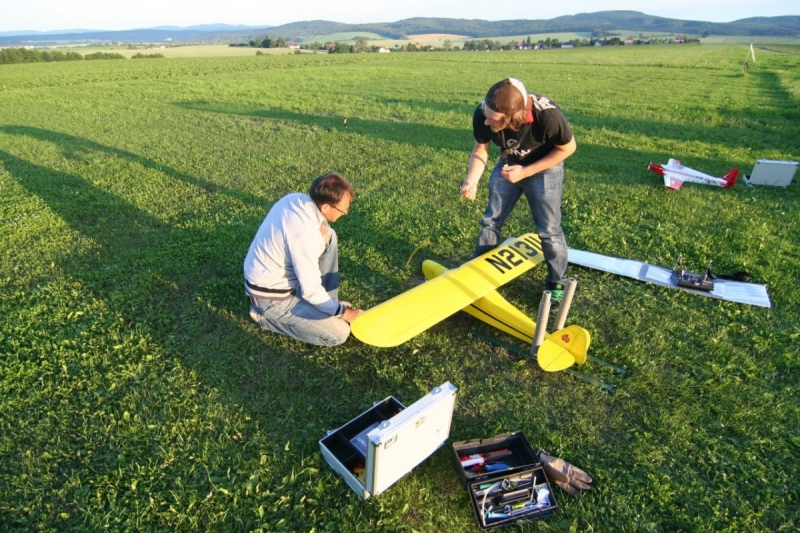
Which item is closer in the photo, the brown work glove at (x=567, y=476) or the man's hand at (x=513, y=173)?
the brown work glove at (x=567, y=476)

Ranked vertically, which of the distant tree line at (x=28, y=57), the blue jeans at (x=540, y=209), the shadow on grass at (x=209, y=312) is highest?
the distant tree line at (x=28, y=57)

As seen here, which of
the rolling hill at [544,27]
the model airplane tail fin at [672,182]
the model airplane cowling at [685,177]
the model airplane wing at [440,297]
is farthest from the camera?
the rolling hill at [544,27]

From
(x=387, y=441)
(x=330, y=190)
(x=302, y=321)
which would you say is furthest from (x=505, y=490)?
(x=330, y=190)

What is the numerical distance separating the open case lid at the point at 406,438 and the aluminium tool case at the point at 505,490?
0.30 metres

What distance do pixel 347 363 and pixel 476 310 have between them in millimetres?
1422

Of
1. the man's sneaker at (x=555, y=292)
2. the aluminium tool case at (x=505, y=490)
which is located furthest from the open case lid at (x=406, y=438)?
the man's sneaker at (x=555, y=292)

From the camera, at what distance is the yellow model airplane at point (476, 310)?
12.8 feet

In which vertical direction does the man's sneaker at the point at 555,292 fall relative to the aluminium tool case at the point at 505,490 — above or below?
above

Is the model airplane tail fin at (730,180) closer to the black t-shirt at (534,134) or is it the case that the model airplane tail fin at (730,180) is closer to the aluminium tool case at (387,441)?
the black t-shirt at (534,134)

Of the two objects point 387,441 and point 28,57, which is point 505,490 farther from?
point 28,57

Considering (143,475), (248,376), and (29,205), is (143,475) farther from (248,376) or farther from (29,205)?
(29,205)

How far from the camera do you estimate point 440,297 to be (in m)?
4.30

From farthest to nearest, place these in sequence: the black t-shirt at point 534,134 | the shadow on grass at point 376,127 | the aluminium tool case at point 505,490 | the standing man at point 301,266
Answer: the shadow on grass at point 376,127 < the black t-shirt at point 534,134 < the standing man at point 301,266 < the aluminium tool case at point 505,490

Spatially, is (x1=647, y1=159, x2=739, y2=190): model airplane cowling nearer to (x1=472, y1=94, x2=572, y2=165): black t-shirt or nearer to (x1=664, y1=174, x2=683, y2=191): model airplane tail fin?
(x1=664, y1=174, x2=683, y2=191): model airplane tail fin
